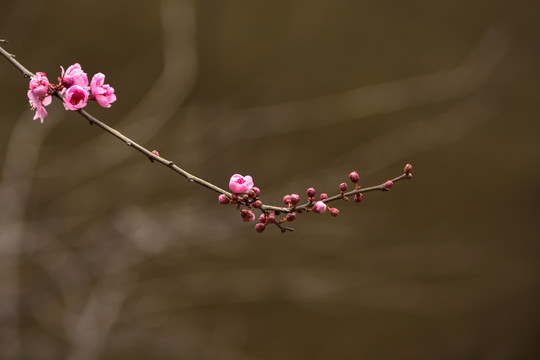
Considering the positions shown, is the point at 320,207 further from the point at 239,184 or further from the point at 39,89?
the point at 39,89

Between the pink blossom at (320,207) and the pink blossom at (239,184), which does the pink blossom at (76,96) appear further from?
the pink blossom at (320,207)

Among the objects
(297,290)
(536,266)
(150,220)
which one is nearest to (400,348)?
(297,290)

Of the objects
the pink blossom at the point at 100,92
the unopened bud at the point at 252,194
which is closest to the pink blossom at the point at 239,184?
the unopened bud at the point at 252,194

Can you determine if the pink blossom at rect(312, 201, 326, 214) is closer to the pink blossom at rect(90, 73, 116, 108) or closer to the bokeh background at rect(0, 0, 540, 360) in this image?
the pink blossom at rect(90, 73, 116, 108)

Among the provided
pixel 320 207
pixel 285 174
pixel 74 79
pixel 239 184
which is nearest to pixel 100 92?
pixel 74 79

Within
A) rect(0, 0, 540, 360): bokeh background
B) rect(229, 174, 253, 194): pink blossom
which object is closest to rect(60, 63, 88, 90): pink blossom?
rect(229, 174, 253, 194): pink blossom

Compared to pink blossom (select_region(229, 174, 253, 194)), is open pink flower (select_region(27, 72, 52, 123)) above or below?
above
